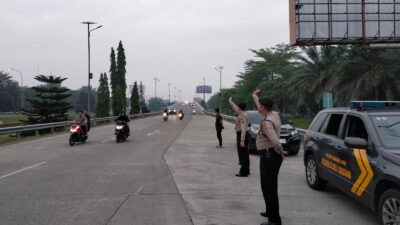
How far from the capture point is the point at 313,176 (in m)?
9.03

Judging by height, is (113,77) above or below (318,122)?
above

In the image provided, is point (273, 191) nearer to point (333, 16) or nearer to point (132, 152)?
point (132, 152)

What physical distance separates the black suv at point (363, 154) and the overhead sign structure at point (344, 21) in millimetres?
17602

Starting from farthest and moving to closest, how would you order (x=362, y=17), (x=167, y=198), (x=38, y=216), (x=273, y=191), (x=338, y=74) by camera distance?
(x=338, y=74) → (x=362, y=17) → (x=167, y=198) → (x=38, y=216) → (x=273, y=191)

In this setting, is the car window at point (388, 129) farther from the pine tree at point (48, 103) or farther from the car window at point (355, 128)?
the pine tree at point (48, 103)

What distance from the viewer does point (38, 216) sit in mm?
6781

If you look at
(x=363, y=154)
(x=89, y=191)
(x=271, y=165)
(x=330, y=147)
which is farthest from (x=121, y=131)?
(x=363, y=154)

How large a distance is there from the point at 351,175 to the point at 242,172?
412cm

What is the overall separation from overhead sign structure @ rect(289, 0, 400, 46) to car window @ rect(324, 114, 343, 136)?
17.6m

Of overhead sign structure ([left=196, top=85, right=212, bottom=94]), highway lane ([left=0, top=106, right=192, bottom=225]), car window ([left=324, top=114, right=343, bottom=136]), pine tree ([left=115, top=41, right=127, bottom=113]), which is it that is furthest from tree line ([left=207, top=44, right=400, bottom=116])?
overhead sign structure ([left=196, top=85, right=212, bottom=94])

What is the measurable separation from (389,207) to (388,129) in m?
1.42

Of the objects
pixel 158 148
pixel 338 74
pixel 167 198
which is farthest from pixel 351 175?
pixel 338 74

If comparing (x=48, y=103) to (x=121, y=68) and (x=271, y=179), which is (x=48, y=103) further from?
(x=271, y=179)

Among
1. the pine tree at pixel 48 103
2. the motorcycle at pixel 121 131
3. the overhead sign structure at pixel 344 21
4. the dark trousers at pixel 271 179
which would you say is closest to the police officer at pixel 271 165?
the dark trousers at pixel 271 179
